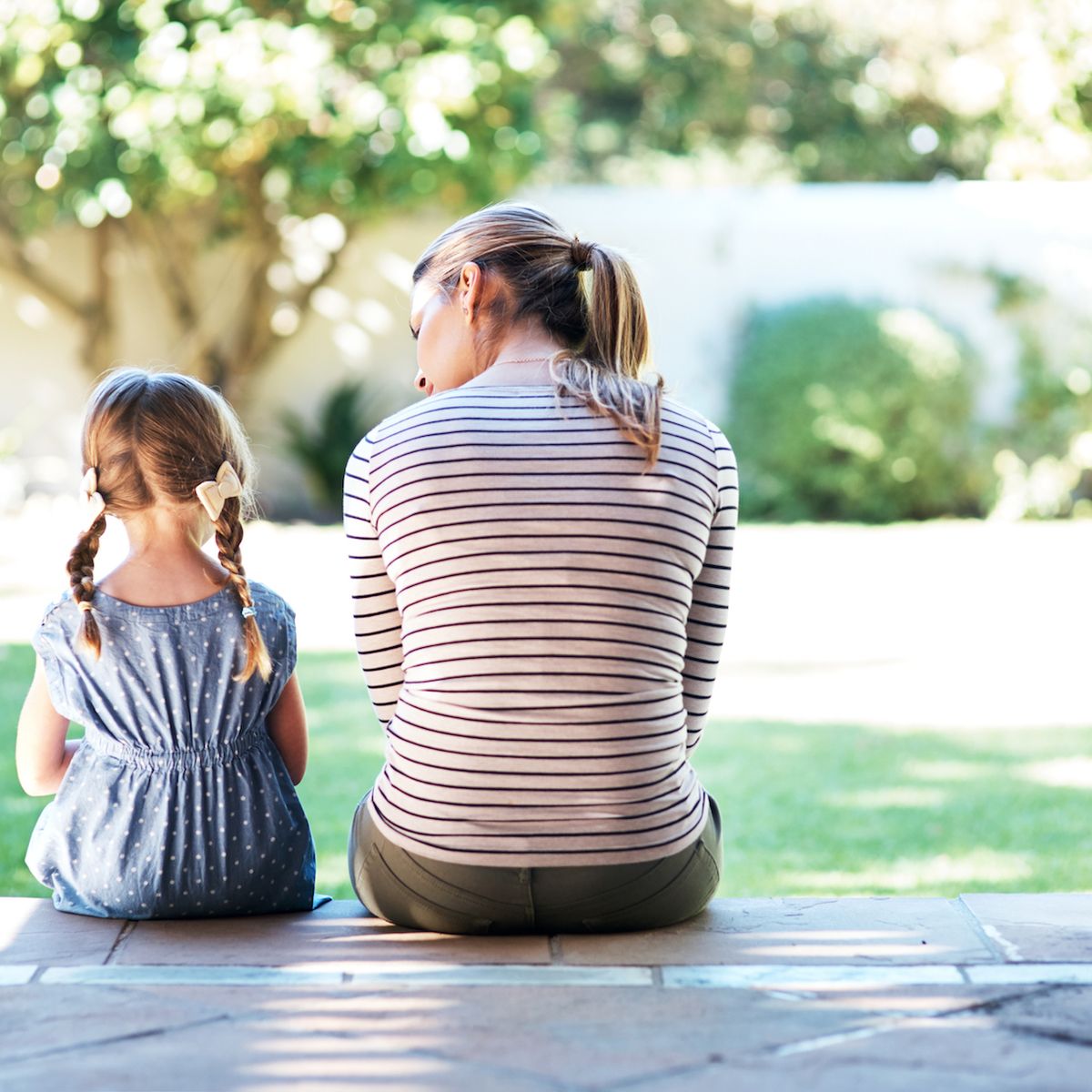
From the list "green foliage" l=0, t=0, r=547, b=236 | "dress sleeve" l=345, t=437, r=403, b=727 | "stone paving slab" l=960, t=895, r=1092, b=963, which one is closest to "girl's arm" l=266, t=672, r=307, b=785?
"dress sleeve" l=345, t=437, r=403, b=727

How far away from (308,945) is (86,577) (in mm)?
654

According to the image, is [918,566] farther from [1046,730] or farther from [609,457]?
[609,457]

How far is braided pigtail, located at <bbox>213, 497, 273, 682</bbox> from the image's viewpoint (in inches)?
95.9

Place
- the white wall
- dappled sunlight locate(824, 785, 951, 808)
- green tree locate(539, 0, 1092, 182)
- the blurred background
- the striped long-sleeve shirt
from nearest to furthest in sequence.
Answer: the striped long-sleeve shirt, dappled sunlight locate(824, 785, 951, 808), the blurred background, the white wall, green tree locate(539, 0, 1092, 182)

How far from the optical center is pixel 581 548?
2172mm

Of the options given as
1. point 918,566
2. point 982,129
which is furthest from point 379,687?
point 982,129

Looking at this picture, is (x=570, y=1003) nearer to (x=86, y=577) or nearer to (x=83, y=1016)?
(x=83, y=1016)

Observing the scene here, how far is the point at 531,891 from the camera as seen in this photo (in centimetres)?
224

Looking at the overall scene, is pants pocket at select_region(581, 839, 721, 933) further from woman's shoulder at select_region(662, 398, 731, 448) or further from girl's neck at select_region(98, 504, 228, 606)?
girl's neck at select_region(98, 504, 228, 606)

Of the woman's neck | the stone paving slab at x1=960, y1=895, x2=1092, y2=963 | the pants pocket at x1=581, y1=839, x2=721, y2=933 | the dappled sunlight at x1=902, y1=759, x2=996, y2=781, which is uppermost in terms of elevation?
the woman's neck

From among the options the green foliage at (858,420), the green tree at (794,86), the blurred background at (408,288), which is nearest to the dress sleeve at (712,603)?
the blurred background at (408,288)

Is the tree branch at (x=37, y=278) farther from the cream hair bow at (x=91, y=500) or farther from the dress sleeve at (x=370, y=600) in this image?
the dress sleeve at (x=370, y=600)

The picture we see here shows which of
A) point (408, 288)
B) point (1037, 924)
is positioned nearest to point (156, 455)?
point (1037, 924)

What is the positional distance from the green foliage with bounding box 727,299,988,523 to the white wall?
0.40 metres
